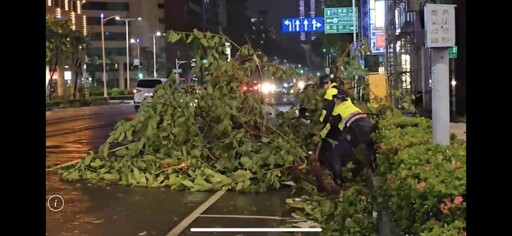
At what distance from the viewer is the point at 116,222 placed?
27.5 feet

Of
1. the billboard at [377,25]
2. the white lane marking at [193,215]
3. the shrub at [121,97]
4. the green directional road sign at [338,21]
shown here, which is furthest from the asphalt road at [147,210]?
the shrub at [121,97]

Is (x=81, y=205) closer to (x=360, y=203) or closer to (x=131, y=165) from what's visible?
(x=131, y=165)

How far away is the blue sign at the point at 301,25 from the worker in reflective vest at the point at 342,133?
93.5 feet

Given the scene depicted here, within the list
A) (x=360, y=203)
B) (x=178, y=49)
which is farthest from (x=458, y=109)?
(x=178, y=49)

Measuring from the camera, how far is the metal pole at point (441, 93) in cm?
608

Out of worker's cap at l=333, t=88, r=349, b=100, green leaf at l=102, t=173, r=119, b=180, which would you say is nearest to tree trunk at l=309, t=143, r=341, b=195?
worker's cap at l=333, t=88, r=349, b=100

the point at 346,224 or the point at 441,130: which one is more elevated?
the point at 441,130

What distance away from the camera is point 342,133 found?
1009cm

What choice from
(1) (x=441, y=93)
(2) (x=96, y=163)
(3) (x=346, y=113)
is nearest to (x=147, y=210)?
(3) (x=346, y=113)

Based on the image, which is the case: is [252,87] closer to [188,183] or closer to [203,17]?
[188,183]

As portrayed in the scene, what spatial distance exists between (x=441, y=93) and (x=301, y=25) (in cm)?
3338

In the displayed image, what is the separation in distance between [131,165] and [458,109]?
→ 14.5 meters

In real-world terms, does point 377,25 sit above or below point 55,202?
above

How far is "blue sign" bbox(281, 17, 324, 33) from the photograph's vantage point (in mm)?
38531
